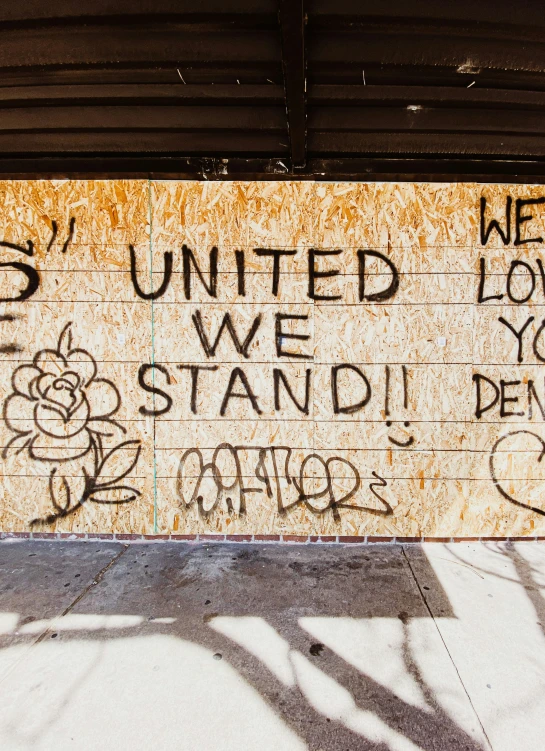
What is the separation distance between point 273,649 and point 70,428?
8.56 ft

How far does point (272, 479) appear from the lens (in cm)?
378

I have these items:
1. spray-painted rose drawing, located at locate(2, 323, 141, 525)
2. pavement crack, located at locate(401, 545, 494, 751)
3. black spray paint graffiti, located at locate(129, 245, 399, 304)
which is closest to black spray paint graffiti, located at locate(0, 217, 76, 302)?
spray-painted rose drawing, located at locate(2, 323, 141, 525)

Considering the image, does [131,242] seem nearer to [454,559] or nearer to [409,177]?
[409,177]

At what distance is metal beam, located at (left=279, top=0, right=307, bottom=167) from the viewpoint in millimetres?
1929

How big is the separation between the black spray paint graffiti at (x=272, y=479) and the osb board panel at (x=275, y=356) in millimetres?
19

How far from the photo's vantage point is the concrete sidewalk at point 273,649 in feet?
6.52

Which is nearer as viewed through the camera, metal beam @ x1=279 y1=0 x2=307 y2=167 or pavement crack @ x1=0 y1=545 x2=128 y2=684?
metal beam @ x1=279 y1=0 x2=307 y2=167

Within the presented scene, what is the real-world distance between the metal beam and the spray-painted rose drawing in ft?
8.45

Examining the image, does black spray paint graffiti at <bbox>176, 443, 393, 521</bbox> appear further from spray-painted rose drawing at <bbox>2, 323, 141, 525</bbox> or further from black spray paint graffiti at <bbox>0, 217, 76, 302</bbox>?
black spray paint graffiti at <bbox>0, 217, 76, 302</bbox>

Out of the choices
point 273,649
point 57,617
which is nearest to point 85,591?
point 57,617

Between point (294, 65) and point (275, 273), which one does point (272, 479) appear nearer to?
point (275, 273)

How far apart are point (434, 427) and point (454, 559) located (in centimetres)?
114

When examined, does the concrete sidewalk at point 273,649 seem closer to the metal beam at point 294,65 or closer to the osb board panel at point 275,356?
the osb board panel at point 275,356

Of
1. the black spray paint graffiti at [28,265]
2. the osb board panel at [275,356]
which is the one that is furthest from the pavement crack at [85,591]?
the black spray paint graffiti at [28,265]
